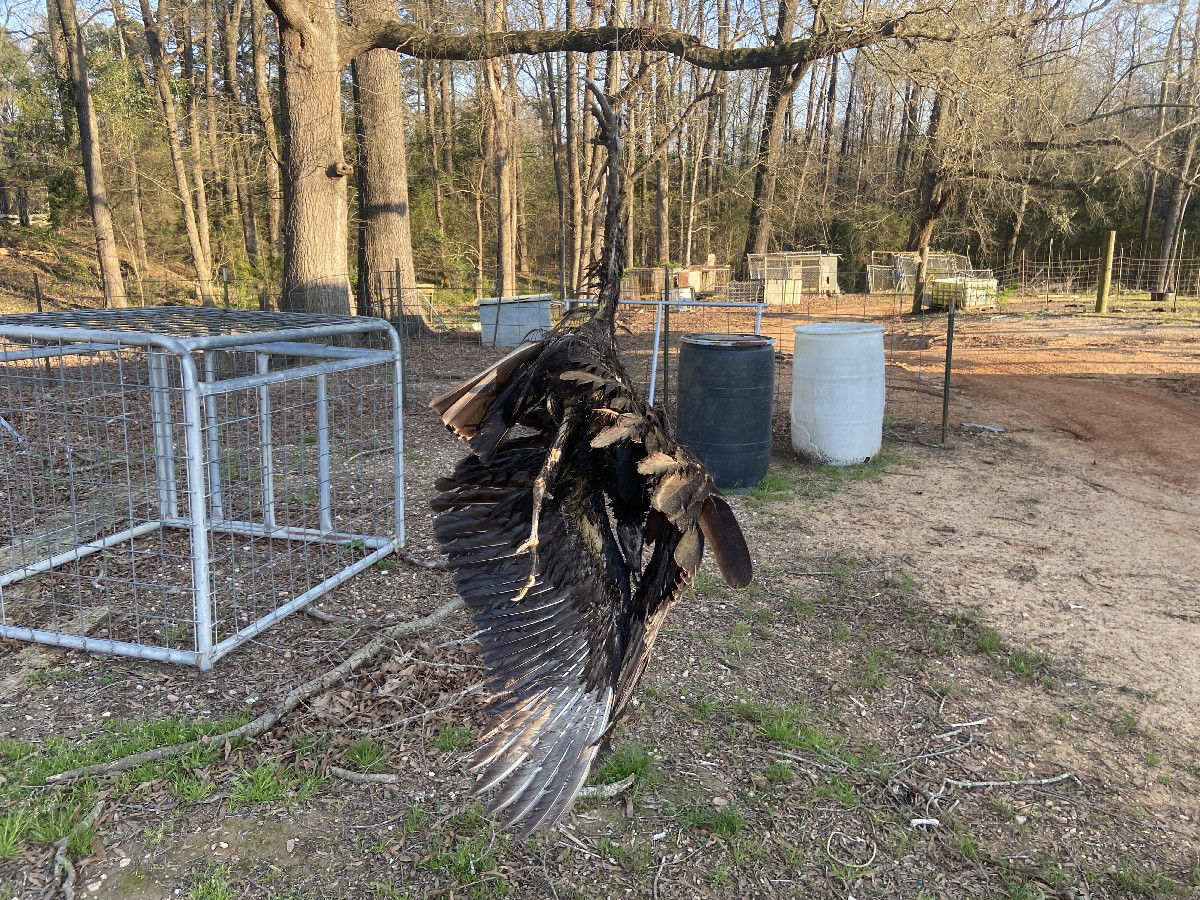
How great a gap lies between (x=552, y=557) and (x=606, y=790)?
1.07 m

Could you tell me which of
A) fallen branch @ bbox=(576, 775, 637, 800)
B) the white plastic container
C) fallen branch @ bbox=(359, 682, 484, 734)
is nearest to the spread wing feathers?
fallen branch @ bbox=(576, 775, 637, 800)

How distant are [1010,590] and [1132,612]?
0.57m

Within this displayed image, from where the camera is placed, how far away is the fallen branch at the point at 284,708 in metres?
2.71

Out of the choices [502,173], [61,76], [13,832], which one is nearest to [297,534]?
[13,832]

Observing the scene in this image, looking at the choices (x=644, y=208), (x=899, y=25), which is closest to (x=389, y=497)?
(x=899, y=25)

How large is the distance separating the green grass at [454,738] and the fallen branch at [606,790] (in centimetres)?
48

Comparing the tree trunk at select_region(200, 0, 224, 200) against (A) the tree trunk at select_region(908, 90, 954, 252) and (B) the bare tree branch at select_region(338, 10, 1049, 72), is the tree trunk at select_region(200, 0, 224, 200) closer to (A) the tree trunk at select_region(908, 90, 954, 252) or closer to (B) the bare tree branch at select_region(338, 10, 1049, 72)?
(B) the bare tree branch at select_region(338, 10, 1049, 72)

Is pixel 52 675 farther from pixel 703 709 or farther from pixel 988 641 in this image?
pixel 988 641

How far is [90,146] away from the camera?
14461mm

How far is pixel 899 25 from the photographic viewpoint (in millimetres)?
8766

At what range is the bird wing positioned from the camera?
202cm

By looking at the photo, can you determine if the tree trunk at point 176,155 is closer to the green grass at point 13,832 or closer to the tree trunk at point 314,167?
the tree trunk at point 314,167

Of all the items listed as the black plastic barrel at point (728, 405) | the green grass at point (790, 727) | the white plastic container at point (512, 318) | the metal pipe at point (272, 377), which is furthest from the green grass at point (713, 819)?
the white plastic container at point (512, 318)

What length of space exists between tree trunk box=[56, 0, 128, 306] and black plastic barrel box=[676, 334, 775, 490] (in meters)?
10.4
